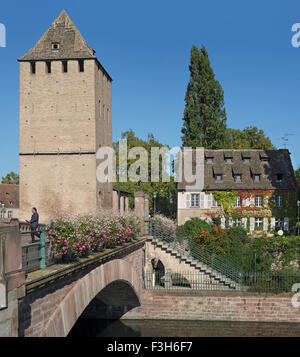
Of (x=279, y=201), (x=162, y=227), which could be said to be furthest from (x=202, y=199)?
(x=162, y=227)

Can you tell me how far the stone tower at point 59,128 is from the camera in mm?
35156

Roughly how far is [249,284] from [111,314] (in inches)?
289

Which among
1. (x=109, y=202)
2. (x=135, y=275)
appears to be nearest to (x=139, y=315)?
(x=135, y=275)

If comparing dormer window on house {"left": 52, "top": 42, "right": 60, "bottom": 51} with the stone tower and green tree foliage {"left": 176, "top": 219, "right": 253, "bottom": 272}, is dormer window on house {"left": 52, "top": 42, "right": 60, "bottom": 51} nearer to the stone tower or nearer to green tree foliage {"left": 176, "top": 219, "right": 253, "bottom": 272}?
the stone tower

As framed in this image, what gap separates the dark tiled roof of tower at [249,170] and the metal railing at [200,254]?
14803 mm

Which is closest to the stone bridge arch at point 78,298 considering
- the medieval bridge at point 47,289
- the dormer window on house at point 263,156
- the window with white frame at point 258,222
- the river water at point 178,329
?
the medieval bridge at point 47,289

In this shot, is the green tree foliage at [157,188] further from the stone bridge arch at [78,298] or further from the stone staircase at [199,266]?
the stone bridge arch at [78,298]

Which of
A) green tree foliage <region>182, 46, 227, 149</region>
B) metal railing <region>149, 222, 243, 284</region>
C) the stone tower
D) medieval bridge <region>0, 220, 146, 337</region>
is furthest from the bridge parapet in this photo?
green tree foliage <region>182, 46, 227, 149</region>

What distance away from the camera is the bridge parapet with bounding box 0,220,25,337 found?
275 inches

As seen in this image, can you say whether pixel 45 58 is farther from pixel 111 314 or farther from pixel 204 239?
pixel 111 314

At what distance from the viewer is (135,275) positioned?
2058 cm

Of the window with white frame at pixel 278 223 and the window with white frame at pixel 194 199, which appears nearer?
the window with white frame at pixel 278 223

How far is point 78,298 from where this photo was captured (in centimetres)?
1090

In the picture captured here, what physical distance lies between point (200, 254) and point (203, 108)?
87.0 ft
